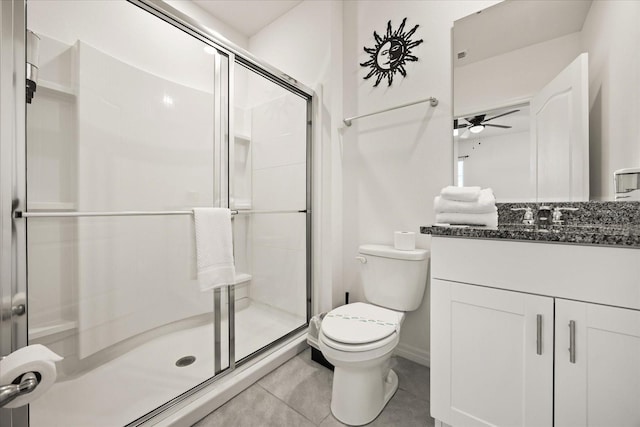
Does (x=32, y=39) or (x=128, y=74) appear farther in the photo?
(x=128, y=74)

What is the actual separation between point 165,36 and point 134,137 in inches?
21.6

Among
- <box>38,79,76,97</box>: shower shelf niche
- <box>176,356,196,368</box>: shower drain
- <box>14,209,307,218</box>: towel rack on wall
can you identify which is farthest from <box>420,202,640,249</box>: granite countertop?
<box>38,79,76,97</box>: shower shelf niche

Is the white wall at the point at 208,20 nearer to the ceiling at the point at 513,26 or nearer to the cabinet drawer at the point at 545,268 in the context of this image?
the ceiling at the point at 513,26

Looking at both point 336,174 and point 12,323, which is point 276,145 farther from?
point 12,323

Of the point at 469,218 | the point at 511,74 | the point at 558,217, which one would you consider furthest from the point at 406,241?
the point at 511,74

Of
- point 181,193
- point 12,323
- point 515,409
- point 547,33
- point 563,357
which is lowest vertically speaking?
point 515,409

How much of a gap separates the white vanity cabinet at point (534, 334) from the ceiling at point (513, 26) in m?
1.13

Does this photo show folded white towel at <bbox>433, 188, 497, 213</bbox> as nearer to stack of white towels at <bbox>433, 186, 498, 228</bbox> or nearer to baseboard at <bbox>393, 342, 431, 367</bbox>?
stack of white towels at <bbox>433, 186, 498, 228</bbox>

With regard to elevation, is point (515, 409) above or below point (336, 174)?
below

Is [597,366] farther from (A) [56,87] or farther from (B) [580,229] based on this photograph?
(A) [56,87]

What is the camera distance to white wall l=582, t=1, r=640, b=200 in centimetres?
110

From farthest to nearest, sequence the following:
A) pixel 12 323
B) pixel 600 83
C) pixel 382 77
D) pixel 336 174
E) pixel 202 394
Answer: pixel 336 174
pixel 382 77
pixel 202 394
pixel 600 83
pixel 12 323

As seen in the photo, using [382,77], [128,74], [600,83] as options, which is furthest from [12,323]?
[600,83]

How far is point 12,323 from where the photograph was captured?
2.78 ft
